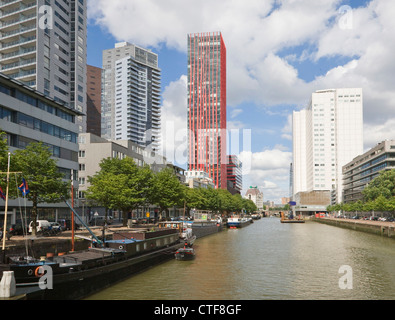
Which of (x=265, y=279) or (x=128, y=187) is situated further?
(x=128, y=187)

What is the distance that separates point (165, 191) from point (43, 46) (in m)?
68.8

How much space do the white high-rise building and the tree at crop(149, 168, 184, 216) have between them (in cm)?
3880

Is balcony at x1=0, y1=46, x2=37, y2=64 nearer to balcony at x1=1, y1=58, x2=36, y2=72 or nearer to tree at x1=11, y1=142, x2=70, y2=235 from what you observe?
balcony at x1=1, y1=58, x2=36, y2=72

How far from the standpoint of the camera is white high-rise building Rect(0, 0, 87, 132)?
11800cm

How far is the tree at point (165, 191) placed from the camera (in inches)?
3359

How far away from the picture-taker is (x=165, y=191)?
91.4 metres

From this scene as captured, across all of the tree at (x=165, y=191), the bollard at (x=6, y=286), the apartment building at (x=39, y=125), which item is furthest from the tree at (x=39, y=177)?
the tree at (x=165, y=191)

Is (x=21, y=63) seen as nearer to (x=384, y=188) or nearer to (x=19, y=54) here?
(x=19, y=54)

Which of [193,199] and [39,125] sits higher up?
[39,125]

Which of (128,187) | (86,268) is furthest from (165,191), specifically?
(86,268)

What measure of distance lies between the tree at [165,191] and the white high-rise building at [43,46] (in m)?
38.8

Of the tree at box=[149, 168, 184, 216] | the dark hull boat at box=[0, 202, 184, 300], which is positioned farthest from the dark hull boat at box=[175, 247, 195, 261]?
the tree at box=[149, 168, 184, 216]

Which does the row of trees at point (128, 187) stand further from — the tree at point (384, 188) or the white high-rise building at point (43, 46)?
the tree at point (384, 188)
